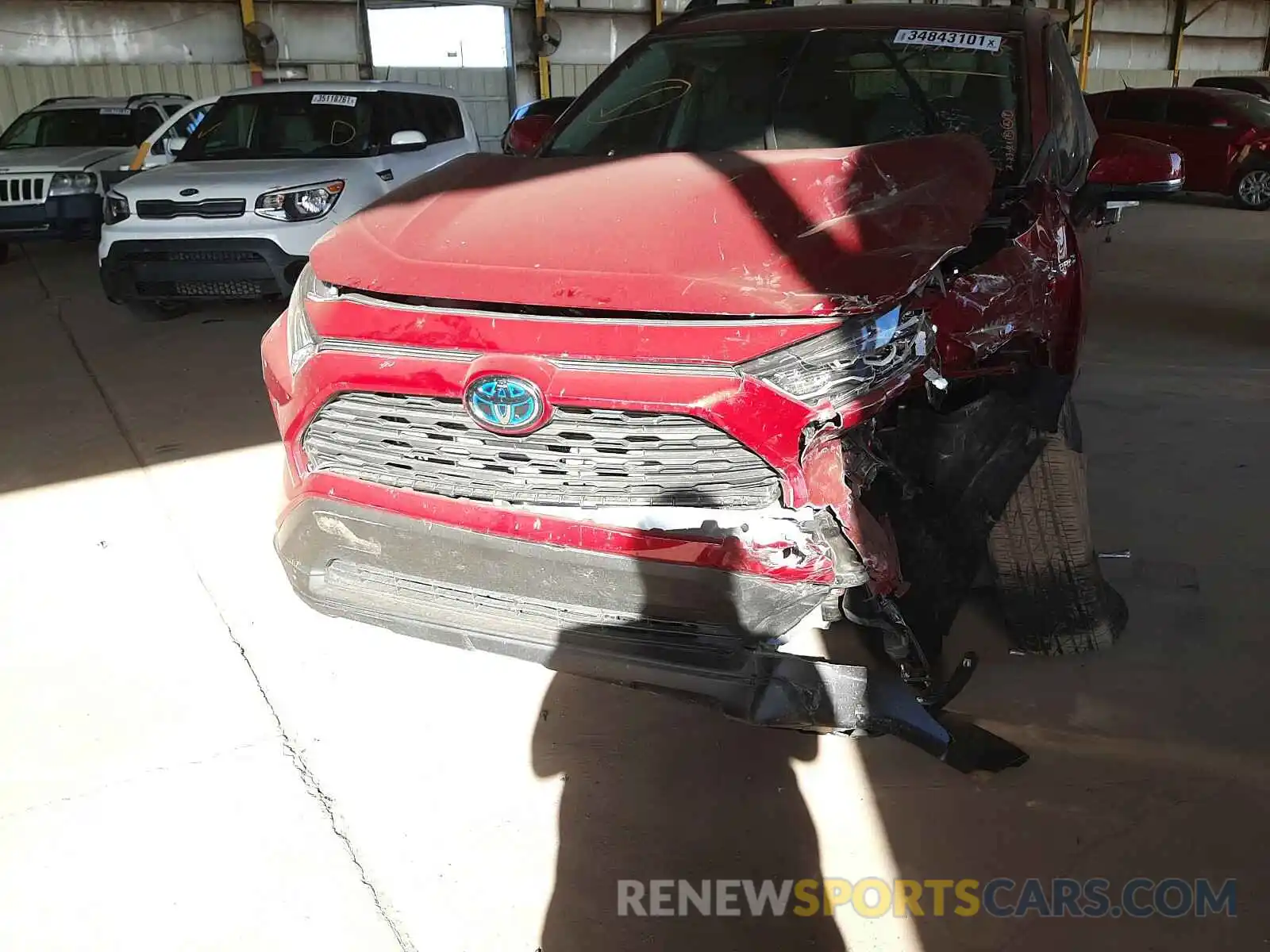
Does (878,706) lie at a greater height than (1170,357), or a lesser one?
greater

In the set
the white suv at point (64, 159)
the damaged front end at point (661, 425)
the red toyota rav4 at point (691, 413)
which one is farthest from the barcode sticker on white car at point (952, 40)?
the white suv at point (64, 159)

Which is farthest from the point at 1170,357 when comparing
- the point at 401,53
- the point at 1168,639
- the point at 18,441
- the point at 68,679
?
the point at 401,53

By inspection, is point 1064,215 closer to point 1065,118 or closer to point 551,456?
point 1065,118

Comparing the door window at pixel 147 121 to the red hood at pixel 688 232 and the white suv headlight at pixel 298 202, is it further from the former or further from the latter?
the red hood at pixel 688 232

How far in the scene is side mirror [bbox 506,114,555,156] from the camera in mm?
3811

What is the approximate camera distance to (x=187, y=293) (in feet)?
22.2

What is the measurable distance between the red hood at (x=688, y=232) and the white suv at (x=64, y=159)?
8.31 meters

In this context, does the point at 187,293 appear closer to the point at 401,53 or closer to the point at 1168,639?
the point at 1168,639

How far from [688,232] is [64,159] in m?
9.57

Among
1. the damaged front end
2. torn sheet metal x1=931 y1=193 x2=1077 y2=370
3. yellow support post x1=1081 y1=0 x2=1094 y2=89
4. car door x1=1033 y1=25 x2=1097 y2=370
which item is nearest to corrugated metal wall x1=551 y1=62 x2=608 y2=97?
yellow support post x1=1081 y1=0 x2=1094 y2=89

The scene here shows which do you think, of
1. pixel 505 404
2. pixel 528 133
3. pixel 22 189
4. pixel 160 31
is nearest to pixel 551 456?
pixel 505 404

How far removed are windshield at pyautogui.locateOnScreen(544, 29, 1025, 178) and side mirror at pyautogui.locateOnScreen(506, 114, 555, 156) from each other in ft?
0.49

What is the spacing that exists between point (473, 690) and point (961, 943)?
1435 mm

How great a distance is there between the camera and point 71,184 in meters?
9.44
